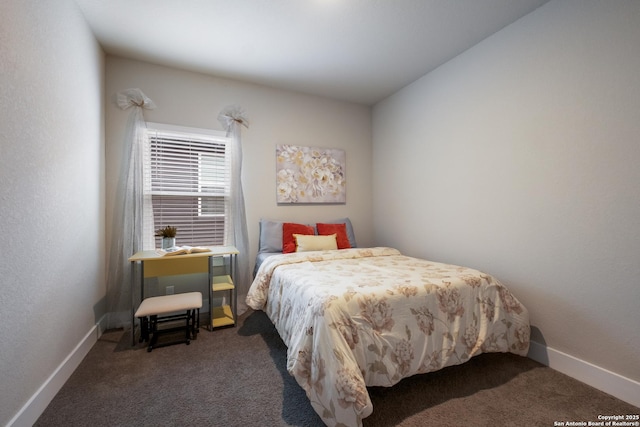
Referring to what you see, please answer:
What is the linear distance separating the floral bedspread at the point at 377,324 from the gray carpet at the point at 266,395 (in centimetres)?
18

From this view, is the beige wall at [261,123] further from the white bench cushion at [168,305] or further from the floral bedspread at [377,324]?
the floral bedspread at [377,324]

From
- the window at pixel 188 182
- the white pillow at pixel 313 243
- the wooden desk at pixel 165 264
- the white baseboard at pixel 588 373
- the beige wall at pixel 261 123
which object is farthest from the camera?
the white pillow at pixel 313 243

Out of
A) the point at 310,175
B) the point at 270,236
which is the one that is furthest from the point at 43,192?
the point at 310,175

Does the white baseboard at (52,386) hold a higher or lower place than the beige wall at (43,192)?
lower

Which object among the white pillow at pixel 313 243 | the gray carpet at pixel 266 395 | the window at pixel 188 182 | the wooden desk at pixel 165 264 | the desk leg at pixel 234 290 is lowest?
the gray carpet at pixel 266 395

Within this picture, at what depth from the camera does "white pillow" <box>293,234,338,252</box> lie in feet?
9.42

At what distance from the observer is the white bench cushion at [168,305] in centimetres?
200

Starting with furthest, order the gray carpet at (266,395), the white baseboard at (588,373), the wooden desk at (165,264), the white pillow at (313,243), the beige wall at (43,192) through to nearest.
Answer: the white pillow at (313,243), the wooden desk at (165,264), the white baseboard at (588,373), the gray carpet at (266,395), the beige wall at (43,192)

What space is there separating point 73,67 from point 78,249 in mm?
1305

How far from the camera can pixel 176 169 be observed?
285 centimetres

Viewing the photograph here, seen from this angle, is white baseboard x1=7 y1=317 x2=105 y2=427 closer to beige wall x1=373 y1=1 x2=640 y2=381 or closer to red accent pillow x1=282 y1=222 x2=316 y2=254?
red accent pillow x1=282 y1=222 x2=316 y2=254

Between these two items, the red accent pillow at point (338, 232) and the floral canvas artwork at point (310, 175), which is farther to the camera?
the floral canvas artwork at point (310, 175)

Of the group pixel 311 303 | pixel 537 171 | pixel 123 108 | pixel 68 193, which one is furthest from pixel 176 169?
pixel 537 171

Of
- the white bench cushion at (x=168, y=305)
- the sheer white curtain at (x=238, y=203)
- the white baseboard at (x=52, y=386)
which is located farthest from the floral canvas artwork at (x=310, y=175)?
the white baseboard at (x=52, y=386)
